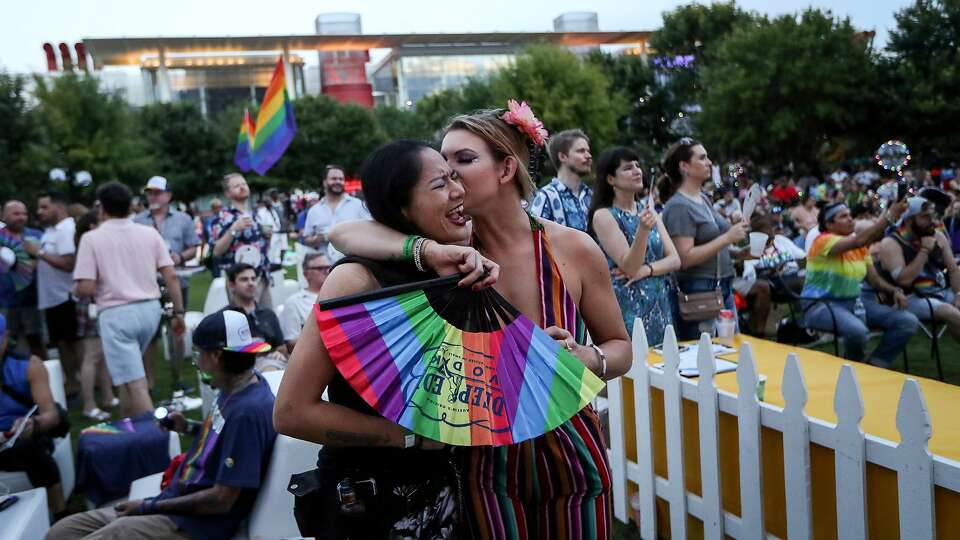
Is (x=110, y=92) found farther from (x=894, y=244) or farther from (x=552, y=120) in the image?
(x=894, y=244)

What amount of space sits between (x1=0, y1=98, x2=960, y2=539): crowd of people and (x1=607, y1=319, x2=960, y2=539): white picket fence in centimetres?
78

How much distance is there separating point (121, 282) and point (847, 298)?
566 cm

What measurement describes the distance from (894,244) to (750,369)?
4.51m

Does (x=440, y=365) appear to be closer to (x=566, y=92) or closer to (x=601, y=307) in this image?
(x=601, y=307)

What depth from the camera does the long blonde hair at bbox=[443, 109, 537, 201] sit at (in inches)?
87.7

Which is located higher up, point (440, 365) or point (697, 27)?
point (697, 27)

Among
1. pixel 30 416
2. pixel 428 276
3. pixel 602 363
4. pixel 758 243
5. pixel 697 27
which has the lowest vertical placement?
pixel 30 416

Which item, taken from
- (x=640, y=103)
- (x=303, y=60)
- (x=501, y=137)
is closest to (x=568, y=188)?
(x=501, y=137)

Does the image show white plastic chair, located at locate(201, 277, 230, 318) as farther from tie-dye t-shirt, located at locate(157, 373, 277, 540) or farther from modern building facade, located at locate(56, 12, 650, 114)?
modern building facade, located at locate(56, 12, 650, 114)

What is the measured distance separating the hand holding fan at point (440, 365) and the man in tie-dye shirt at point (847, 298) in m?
4.86

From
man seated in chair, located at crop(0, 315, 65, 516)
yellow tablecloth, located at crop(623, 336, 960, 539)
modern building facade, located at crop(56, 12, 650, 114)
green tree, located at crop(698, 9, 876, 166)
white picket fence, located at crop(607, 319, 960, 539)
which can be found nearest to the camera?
white picket fence, located at crop(607, 319, 960, 539)

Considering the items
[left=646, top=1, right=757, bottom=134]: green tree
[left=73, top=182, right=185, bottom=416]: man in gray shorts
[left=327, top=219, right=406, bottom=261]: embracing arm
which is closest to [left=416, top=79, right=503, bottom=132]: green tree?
[left=646, top=1, right=757, bottom=134]: green tree

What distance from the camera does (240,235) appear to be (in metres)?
7.61

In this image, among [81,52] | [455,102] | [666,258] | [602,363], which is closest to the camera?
[602,363]
